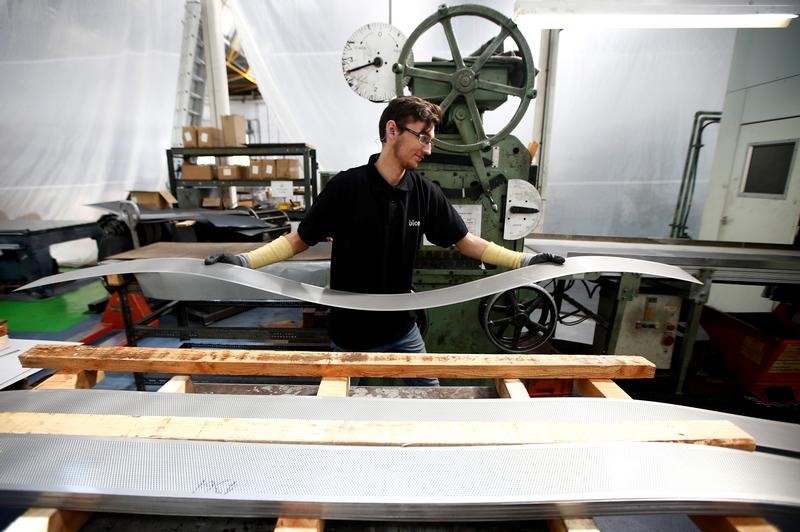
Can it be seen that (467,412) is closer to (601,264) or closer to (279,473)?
(279,473)

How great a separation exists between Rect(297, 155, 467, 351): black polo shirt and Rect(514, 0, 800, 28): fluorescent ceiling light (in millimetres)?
1428

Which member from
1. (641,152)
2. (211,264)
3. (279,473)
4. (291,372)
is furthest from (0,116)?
(641,152)

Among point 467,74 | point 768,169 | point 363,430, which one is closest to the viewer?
point 363,430

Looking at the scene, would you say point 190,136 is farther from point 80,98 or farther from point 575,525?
point 575,525

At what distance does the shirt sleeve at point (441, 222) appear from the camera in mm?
1296

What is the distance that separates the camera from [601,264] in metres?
1.19

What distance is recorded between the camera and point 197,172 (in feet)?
11.0

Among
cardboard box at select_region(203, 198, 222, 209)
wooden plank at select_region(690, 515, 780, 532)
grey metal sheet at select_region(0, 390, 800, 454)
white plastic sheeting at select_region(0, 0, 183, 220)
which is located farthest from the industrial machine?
white plastic sheeting at select_region(0, 0, 183, 220)

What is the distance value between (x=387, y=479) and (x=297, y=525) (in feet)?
0.49

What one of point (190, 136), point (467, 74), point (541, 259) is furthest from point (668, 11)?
point (190, 136)

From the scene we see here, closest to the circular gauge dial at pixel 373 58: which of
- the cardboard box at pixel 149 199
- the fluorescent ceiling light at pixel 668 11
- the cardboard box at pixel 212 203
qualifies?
the fluorescent ceiling light at pixel 668 11

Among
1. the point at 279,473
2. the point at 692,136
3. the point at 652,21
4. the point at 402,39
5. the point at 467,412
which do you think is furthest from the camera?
the point at 692,136

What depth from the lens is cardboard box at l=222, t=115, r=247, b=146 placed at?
10.7 ft

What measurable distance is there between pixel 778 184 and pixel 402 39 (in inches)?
123
